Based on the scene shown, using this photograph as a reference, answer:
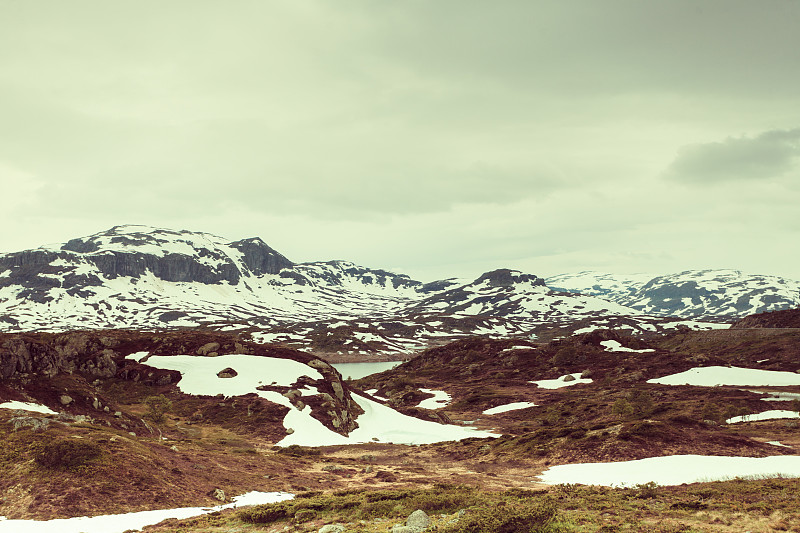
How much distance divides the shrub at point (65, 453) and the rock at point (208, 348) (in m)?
57.5

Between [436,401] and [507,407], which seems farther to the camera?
[436,401]

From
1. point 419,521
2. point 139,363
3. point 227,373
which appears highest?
point 419,521

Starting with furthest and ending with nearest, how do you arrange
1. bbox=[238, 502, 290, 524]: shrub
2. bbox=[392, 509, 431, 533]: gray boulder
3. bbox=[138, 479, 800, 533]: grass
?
bbox=[238, 502, 290, 524]: shrub
bbox=[392, 509, 431, 533]: gray boulder
bbox=[138, 479, 800, 533]: grass

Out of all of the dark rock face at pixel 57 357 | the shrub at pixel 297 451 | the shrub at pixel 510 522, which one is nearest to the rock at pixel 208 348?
the dark rock face at pixel 57 357

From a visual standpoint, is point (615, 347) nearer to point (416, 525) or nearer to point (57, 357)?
point (57, 357)

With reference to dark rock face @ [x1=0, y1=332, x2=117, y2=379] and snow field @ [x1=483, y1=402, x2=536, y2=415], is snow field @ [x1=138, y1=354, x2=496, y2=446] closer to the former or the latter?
dark rock face @ [x1=0, y1=332, x2=117, y2=379]

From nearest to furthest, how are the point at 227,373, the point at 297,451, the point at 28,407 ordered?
the point at 28,407, the point at 297,451, the point at 227,373

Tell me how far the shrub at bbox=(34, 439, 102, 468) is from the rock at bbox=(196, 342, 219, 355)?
5751 centimetres

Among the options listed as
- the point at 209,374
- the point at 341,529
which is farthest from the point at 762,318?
the point at 341,529

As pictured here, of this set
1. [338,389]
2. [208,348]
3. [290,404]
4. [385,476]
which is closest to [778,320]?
[338,389]

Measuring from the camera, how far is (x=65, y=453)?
27516 mm

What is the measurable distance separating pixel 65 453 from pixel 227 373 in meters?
50.1

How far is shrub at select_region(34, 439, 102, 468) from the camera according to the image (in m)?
26.9

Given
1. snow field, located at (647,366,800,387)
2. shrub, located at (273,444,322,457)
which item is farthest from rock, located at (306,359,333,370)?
snow field, located at (647,366,800,387)
